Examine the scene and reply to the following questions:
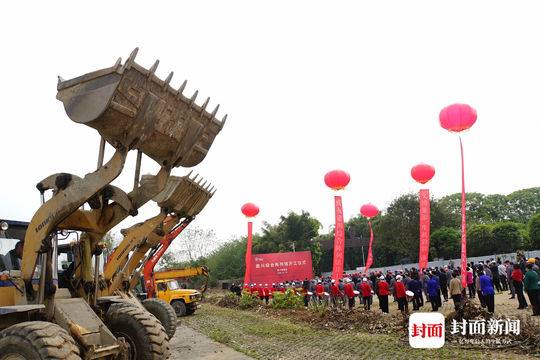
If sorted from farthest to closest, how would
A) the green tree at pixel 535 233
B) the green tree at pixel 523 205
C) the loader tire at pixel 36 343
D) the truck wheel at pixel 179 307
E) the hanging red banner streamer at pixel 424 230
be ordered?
the green tree at pixel 523 205 → the green tree at pixel 535 233 → the truck wheel at pixel 179 307 → the hanging red banner streamer at pixel 424 230 → the loader tire at pixel 36 343

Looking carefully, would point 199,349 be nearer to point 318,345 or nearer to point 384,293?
point 318,345

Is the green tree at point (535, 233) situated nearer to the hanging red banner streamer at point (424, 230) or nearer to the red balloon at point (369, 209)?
the red balloon at point (369, 209)

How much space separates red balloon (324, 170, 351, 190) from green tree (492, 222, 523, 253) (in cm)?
2677

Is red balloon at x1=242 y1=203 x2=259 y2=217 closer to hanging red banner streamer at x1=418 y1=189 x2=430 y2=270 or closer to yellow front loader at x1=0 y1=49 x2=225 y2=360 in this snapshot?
hanging red banner streamer at x1=418 y1=189 x2=430 y2=270

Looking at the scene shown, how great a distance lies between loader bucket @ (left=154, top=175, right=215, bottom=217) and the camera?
1266 centimetres

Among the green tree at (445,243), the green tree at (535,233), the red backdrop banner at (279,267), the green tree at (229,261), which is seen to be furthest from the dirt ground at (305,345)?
the green tree at (229,261)

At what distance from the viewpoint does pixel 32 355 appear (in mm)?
5719

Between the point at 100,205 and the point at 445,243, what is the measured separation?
4023 cm

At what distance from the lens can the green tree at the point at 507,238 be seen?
40.5m

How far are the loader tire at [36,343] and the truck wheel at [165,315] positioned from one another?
7.97 m

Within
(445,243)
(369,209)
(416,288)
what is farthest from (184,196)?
(445,243)

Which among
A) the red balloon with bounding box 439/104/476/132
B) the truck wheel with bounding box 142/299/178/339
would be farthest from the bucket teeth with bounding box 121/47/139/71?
the red balloon with bounding box 439/104/476/132

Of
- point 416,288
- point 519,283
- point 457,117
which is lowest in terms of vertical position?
point 416,288

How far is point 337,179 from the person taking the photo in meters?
20.0
